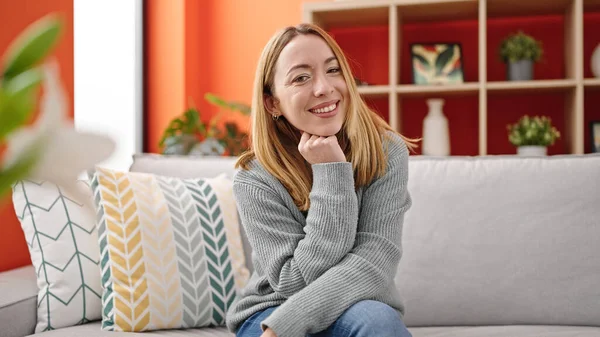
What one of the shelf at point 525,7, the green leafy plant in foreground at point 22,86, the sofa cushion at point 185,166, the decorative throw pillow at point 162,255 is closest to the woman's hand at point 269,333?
the decorative throw pillow at point 162,255

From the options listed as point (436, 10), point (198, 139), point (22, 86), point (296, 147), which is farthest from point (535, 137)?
point (22, 86)

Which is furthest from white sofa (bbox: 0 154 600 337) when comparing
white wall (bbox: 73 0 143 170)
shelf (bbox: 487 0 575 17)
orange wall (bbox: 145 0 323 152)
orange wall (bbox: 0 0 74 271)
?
orange wall (bbox: 145 0 323 152)

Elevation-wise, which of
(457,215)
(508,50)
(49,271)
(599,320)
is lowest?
(599,320)

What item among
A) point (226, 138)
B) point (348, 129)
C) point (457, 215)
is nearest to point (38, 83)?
point (348, 129)

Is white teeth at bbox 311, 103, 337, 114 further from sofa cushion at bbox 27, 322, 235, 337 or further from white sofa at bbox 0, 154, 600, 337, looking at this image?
sofa cushion at bbox 27, 322, 235, 337

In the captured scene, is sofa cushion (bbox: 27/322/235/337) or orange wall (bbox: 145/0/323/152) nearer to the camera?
sofa cushion (bbox: 27/322/235/337)

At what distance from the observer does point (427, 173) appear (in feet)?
5.50

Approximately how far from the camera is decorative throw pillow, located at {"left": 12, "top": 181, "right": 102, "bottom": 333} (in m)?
1.50

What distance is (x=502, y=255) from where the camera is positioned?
5.12 feet

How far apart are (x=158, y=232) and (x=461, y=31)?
2262 millimetres

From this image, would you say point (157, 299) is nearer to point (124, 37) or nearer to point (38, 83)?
point (38, 83)

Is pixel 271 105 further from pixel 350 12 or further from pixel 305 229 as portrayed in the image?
pixel 350 12

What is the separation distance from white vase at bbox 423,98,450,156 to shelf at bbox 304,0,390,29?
0.51 m

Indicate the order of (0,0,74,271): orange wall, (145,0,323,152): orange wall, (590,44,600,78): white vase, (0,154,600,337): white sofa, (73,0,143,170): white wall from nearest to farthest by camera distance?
1. (0,154,600,337): white sofa
2. (0,0,74,271): orange wall
3. (590,44,600,78): white vase
4. (73,0,143,170): white wall
5. (145,0,323,152): orange wall
